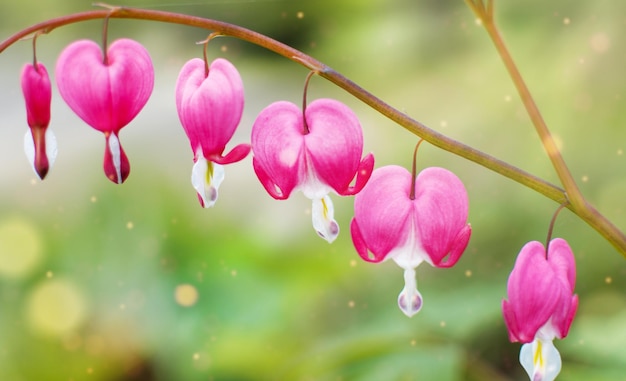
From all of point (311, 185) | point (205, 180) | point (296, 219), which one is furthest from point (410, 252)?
point (296, 219)

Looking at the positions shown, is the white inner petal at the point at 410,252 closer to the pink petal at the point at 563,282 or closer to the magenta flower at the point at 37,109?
the pink petal at the point at 563,282

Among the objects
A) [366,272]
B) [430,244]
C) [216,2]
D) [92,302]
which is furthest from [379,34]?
[430,244]

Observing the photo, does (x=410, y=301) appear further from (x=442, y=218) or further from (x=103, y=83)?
(x=103, y=83)

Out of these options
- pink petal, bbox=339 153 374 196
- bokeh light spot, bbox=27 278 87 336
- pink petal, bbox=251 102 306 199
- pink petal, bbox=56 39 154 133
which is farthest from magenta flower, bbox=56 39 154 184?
bokeh light spot, bbox=27 278 87 336

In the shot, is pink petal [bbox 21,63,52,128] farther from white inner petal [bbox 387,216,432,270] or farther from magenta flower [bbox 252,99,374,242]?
white inner petal [bbox 387,216,432,270]

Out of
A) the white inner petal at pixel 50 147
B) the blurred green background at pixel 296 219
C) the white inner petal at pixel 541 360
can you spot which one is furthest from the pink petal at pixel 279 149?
the blurred green background at pixel 296 219

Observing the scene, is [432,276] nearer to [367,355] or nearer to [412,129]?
[367,355]
